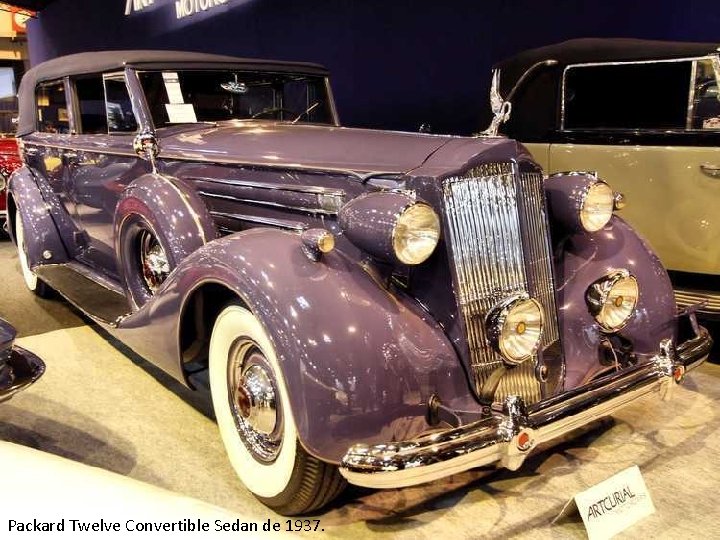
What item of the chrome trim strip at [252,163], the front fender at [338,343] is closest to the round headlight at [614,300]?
the front fender at [338,343]

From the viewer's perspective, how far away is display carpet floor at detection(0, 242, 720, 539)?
2.26m

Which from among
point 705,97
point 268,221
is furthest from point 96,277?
point 705,97

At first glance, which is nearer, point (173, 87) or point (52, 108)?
point (173, 87)

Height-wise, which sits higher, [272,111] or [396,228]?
[272,111]

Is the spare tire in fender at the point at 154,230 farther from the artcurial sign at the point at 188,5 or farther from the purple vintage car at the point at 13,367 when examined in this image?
the artcurial sign at the point at 188,5

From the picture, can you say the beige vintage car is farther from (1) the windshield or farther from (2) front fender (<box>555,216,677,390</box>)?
(1) the windshield

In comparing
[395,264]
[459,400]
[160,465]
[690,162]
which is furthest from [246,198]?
[690,162]

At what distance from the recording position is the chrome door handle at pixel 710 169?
365 cm

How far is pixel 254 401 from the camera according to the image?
2.28 meters

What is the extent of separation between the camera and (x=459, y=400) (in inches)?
85.5

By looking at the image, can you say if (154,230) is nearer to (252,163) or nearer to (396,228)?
(252,163)

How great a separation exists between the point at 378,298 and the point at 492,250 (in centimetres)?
45

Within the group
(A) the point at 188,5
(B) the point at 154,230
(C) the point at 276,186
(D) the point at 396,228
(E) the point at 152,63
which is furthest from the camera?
(A) the point at 188,5

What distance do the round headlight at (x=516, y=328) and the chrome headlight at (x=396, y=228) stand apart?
301mm
